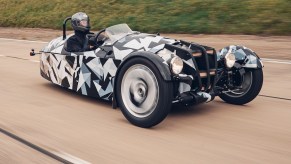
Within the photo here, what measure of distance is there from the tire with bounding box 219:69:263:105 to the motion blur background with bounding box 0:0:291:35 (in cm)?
859

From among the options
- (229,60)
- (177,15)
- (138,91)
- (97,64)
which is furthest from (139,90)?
(177,15)

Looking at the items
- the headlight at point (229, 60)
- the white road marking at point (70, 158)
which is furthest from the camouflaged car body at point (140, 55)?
the white road marking at point (70, 158)

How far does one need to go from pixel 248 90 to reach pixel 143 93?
69.2 inches

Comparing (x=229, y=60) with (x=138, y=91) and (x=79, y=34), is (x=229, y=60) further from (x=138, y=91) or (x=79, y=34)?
(x=79, y=34)

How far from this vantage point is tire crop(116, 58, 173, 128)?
4914 millimetres

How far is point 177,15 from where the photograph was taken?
18.8 metres

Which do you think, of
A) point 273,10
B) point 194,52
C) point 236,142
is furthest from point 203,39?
point 236,142

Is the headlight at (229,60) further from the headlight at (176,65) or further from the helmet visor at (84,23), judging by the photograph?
the helmet visor at (84,23)

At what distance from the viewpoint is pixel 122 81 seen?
5402 millimetres

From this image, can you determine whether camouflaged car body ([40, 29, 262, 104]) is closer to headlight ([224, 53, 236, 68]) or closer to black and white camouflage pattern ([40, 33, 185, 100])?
black and white camouflage pattern ([40, 33, 185, 100])

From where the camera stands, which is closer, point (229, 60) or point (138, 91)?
point (138, 91)

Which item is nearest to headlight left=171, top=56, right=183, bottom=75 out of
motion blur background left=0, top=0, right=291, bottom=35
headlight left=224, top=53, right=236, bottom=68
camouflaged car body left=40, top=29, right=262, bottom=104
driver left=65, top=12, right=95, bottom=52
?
camouflaged car body left=40, top=29, right=262, bottom=104

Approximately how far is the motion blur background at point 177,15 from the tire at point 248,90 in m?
8.59

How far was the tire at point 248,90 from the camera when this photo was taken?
20.0 feet
